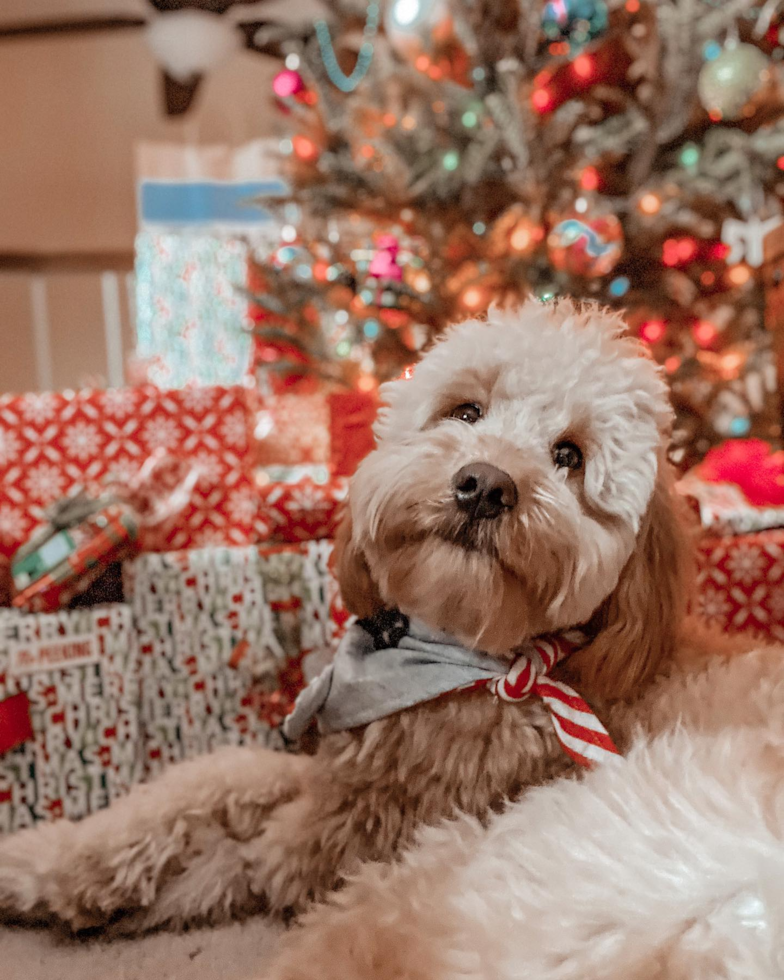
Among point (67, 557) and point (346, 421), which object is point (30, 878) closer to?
point (67, 557)

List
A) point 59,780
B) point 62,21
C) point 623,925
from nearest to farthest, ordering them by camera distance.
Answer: point 623,925
point 59,780
point 62,21

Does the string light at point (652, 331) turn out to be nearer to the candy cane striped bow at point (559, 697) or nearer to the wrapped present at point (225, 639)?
the wrapped present at point (225, 639)

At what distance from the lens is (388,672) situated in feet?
2.94

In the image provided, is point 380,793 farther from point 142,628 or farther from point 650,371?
point 142,628

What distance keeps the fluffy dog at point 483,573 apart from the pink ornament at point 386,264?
127cm

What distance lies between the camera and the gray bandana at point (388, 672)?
872 mm

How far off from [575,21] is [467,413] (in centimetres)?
183

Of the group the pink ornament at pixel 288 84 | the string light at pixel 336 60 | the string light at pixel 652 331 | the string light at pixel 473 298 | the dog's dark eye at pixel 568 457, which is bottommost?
the dog's dark eye at pixel 568 457

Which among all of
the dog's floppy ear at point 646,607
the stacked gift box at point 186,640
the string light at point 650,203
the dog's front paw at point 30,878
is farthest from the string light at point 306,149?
the dog's front paw at point 30,878

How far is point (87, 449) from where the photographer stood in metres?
2.01

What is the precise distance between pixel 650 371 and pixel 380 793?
619 millimetres

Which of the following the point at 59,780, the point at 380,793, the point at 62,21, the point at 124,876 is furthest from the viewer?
the point at 62,21

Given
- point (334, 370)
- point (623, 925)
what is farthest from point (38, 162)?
point (623, 925)

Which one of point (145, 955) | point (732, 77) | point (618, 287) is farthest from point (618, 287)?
point (145, 955)
